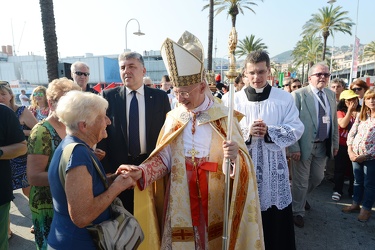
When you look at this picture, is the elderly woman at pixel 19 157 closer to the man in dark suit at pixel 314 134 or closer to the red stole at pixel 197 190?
the red stole at pixel 197 190

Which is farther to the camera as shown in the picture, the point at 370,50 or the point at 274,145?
the point at 370,50

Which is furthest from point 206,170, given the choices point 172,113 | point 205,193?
point 172,113

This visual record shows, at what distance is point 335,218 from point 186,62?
12.1ft

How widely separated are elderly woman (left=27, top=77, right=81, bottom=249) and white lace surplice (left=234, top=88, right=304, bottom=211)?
6.10ft

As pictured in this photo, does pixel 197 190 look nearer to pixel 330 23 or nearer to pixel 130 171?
pixel 130 171

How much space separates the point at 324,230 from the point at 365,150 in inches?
51.5

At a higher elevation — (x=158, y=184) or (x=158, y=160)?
(x=158, y=160)

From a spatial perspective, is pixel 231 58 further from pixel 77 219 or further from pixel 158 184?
pixel 77 219

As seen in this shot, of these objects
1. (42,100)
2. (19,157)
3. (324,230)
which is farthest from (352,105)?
(42,100)

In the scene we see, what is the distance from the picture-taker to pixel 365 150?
155 inches

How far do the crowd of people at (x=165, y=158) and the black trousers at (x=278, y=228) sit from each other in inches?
0.4

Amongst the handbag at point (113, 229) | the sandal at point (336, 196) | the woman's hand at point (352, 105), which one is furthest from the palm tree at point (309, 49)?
the handbag at point (113, 229)

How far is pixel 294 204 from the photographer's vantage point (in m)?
4.07

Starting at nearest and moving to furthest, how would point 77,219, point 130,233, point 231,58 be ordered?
1. point 77,219
2. point 130,233
3. point 231,58
